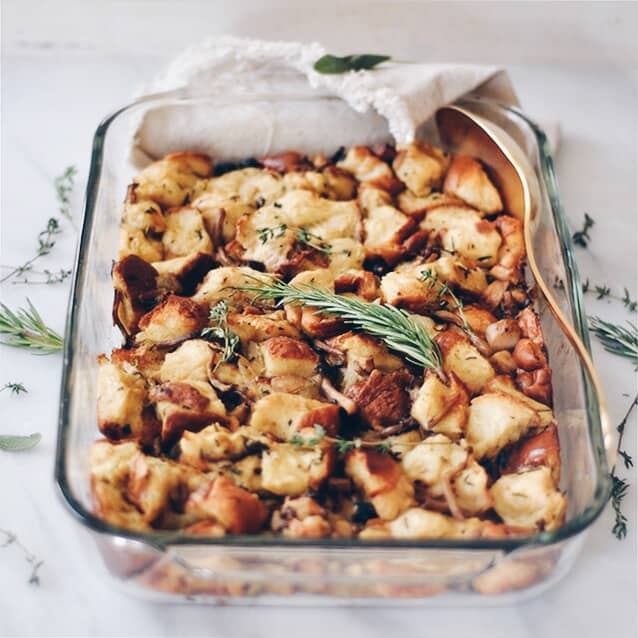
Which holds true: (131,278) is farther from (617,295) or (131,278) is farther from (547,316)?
(617,295)

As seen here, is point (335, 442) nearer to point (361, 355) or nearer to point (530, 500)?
point (361, 355)

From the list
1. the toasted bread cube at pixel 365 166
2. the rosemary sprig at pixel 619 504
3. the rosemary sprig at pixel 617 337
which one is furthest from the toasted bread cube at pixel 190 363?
the rosemary sprig at pixel 617 337

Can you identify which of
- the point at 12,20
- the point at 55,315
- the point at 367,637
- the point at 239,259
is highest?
the point at 12,20

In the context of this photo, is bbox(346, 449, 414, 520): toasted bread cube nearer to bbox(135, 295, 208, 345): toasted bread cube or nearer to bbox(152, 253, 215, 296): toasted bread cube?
bbox(135, 295, 208, 345): toasted bread cube

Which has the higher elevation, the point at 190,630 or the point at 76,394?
the point at 76,394

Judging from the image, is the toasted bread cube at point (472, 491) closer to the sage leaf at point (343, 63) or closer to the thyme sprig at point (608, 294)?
the thyme sprig at point (608, 294)

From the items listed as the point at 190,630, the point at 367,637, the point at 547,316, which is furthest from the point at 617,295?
the point at 190,630
